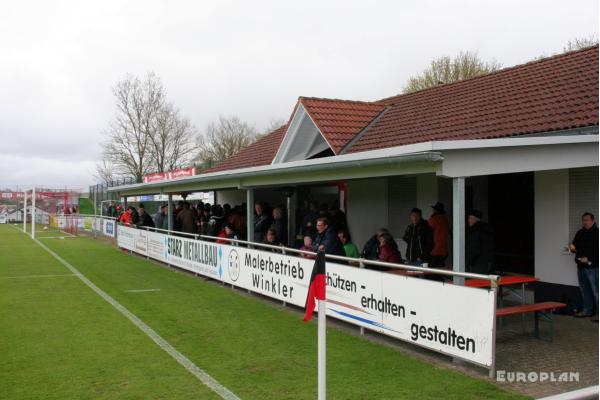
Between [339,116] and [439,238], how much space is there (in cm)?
650

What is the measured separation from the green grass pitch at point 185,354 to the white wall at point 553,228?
3.80 metres

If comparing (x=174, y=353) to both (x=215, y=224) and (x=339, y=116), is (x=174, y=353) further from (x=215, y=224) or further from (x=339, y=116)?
(x=339, y=116)

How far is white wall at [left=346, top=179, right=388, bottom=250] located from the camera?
12.9 m

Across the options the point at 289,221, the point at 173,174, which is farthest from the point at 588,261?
the point at 173,174

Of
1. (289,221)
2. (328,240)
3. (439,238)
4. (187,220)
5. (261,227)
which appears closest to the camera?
(328,240)

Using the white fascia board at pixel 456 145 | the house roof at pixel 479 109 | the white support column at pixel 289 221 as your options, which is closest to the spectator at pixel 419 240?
the white fascia board at pixel 456 145

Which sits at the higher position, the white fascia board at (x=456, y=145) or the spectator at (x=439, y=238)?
the white fascia board at (x=456, y=145)

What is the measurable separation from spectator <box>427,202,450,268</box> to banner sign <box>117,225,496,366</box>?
6.03 ft

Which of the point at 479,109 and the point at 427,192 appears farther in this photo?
the point at 479,109

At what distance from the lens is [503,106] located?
11352mm

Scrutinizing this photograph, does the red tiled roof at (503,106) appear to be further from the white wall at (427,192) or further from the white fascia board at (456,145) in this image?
the white fascia board at (456,145)

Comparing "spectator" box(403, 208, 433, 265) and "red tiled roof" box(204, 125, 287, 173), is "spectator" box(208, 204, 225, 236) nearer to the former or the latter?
"red tiled roof" box(204, 125, 287, 173)

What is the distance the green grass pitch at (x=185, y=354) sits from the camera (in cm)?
543

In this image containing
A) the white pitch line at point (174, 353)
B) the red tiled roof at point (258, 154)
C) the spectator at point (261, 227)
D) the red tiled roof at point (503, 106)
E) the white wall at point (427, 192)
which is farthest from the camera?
the red tiled roof at point (258, 154)
